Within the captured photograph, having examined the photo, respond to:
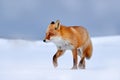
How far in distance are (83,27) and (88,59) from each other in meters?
0.45

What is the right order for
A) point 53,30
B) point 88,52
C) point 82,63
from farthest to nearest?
1. point 88,52
2. point 82,63
3. point 53,30

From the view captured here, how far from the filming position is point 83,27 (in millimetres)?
7941

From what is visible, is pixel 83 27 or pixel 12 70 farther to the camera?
pixel 83 27

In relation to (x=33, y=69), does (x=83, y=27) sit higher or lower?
higher

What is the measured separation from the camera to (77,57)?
24.9ft

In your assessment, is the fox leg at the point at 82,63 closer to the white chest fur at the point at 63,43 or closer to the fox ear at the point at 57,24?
the white chest fur at the point at 63,43

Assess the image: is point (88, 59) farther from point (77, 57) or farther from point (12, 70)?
point (12, 70)

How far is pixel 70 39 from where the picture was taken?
7.57 meters

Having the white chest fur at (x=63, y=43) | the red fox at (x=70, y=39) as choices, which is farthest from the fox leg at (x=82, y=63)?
the white chest fur at (x=63, y=43)

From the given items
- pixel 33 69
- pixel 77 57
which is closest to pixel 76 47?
pixel 77 57

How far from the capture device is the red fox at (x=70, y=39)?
749 centimetres

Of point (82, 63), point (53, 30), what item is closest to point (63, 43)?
point (53, 30)

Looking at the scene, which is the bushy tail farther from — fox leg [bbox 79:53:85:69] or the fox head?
the fox head

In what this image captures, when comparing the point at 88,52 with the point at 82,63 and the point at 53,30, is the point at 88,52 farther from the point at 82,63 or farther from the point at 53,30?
the point at 53,30
